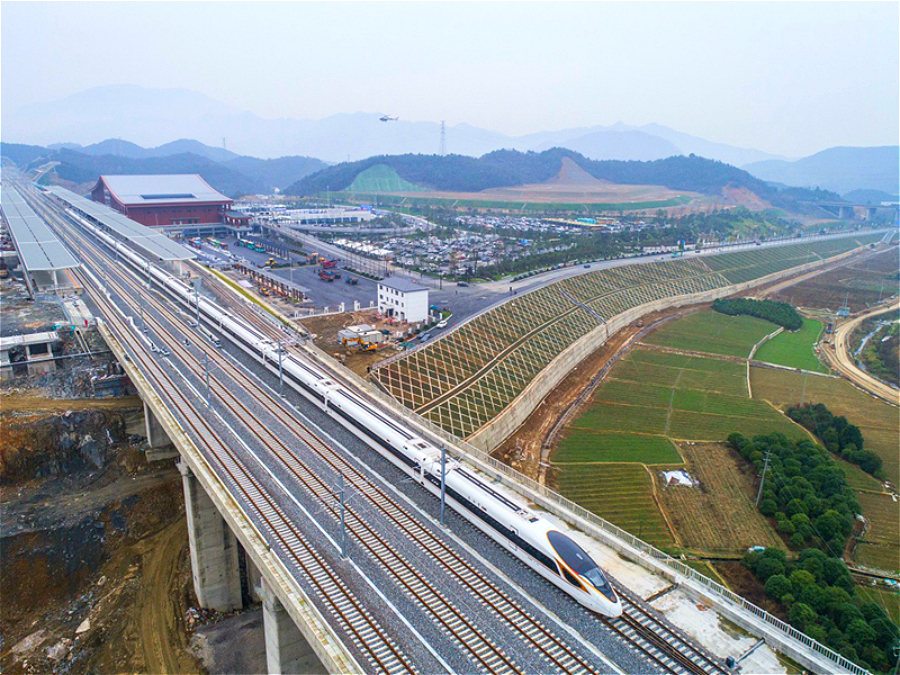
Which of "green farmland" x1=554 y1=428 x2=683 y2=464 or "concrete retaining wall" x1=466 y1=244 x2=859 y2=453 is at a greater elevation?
"concrete retaining wall" x1=466 y1=244 x2=859 y2=453

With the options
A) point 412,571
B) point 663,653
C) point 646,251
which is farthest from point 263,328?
point 646,251

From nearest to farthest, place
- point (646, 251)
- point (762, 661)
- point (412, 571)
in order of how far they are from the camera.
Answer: point (762, 661) → point (412, 571) → point (646, 251)

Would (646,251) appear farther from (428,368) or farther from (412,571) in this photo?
(412,571)

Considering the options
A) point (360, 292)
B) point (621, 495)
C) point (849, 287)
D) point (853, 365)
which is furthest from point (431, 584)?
point (849, 287)

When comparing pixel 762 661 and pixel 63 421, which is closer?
pixel 762 661

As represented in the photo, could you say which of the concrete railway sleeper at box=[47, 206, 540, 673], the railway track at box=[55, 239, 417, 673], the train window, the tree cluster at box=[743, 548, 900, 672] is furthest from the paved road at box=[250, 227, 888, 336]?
the train window

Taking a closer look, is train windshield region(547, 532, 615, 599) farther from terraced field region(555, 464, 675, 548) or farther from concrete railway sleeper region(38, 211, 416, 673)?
terraced field region(555, 464, 675, 548)

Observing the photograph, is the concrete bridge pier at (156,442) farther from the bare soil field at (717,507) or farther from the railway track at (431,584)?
the bare soil field at (717,507)
